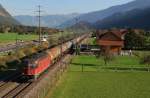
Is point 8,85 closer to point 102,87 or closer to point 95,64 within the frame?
point 102,87

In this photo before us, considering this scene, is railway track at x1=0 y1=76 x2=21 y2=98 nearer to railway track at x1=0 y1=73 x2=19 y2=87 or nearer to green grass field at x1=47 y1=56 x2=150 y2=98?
railway track at x1=0 y1=73 x2=19 y2=87

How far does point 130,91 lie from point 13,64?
88.2 ft

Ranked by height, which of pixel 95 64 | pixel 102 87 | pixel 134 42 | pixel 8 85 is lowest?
pixel 95 64

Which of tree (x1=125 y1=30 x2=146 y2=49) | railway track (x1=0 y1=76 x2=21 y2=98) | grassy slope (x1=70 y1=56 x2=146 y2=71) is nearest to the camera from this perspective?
railway track (x1=0 y1=76 x2=21 y2=98)

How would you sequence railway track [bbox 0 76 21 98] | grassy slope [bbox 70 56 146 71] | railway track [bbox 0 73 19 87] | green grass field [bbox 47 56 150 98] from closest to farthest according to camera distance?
railway track [bbox 0 76 21 98]
green grass field [bbox 47 56 150 98]
railway track [bbox 0 73 19 87]
grassy slope [bbox 70 56 146 71]

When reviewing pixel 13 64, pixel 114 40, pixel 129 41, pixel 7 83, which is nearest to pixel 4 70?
pixel 13 64

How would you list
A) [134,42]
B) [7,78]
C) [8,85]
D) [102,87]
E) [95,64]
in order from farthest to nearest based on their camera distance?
[134,42], [95,64], [7,78], [102,87], [8,85]

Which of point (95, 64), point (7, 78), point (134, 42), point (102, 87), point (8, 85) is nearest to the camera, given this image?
point (8, 85)

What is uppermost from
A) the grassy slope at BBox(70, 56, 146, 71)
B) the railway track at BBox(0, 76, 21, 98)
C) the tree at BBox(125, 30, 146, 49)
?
the tree at BBox(125, 30, 146, 49)

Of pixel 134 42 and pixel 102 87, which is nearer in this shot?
pixel 102 87

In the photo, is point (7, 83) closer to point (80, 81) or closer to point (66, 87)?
point (66, 87)

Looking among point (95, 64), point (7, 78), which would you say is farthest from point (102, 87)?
point (95, 64)

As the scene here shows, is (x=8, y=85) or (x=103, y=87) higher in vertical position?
(x=8, y=85)

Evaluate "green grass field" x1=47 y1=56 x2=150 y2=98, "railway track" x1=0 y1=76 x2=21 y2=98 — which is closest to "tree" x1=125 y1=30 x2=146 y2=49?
"green grass field" x1=47 y1=56 x2=150 y2=98
